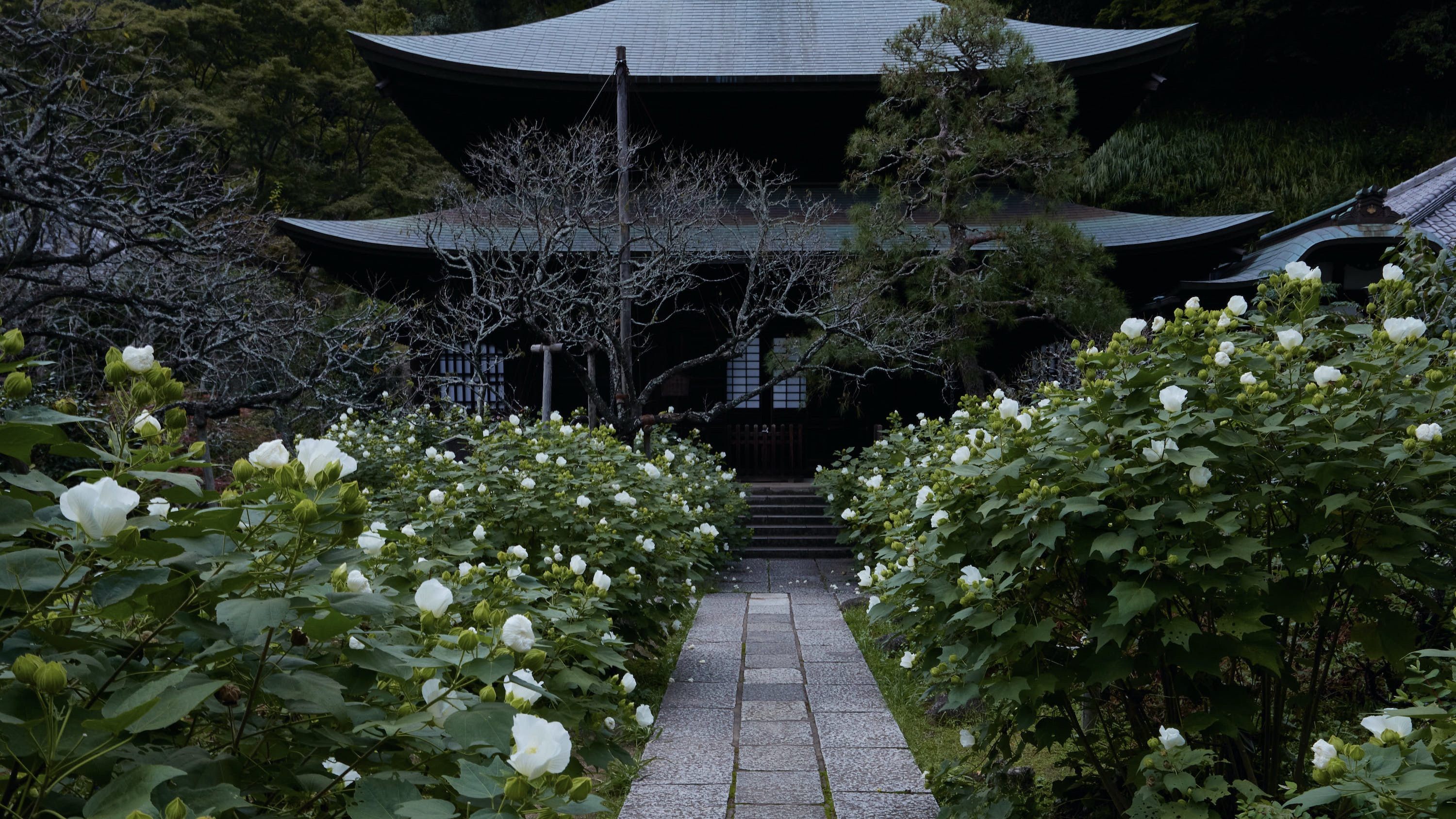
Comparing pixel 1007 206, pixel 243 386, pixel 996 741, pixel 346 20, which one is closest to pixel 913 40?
pixel 1007 206

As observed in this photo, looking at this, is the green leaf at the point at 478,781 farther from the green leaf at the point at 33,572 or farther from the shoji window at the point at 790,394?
the shoji window at the point at 790,394

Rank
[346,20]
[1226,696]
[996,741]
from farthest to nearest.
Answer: [346,20] → [996,741] → [1226,696]

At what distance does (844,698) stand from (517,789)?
381 centimetres

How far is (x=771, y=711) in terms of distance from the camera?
431 cm

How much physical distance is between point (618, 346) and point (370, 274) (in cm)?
548

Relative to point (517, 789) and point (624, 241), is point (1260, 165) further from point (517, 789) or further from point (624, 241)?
point (517, 789)

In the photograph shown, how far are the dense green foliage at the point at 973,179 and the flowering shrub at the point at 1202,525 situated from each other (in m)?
7.00

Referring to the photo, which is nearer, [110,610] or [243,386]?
[110,610]

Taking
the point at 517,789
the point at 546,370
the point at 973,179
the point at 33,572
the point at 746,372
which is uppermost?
the point at 973,179

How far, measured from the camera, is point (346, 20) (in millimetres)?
22281

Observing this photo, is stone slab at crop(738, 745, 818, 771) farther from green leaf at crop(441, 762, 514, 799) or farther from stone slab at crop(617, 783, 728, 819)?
green leaf at crop(441, 762, 514, 799)

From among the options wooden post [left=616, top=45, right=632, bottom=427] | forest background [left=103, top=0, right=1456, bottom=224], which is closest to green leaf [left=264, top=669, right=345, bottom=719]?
wooden post [left=616, top=45, right=632, bottom=427]

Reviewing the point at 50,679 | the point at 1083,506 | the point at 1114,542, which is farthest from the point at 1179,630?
the point at 50,679

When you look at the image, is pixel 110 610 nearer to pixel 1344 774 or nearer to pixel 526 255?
pixel 1344 774
